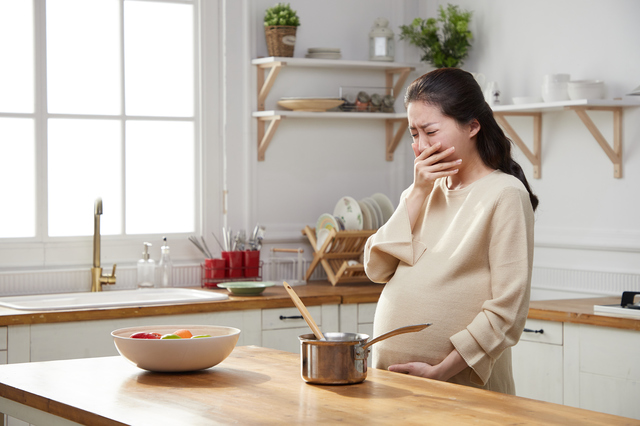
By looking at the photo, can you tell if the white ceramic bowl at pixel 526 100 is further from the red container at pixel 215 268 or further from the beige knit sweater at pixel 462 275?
the beige knit sweater at pixel 462 275

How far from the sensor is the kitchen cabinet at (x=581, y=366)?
2719 millimetres

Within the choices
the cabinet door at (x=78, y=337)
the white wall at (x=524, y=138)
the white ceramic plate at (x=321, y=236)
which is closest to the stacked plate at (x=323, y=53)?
the white wall at (x=524, y=138)

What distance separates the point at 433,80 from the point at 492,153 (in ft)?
0.75

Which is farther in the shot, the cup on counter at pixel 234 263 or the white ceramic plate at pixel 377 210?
the white ceramic plate at pixel 377 210

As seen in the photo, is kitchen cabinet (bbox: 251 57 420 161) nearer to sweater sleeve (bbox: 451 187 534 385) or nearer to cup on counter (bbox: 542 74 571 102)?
cup on counter (bbox: 542 74 571 102)

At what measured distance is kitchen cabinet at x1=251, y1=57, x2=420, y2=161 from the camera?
394cm

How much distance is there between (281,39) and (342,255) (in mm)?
1103

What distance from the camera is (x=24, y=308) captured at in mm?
2975

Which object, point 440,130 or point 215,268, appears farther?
point 215,268

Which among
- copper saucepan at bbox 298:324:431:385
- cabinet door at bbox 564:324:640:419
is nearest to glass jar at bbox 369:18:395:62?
cabinet door at bbox 564:324:640:419

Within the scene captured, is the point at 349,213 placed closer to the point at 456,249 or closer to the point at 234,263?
the point at 234,263

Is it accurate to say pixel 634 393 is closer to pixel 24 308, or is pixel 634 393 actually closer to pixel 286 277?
pixel 286 277

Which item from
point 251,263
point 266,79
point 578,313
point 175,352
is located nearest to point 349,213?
point 251,263

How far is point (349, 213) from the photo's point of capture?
4.00 meters
